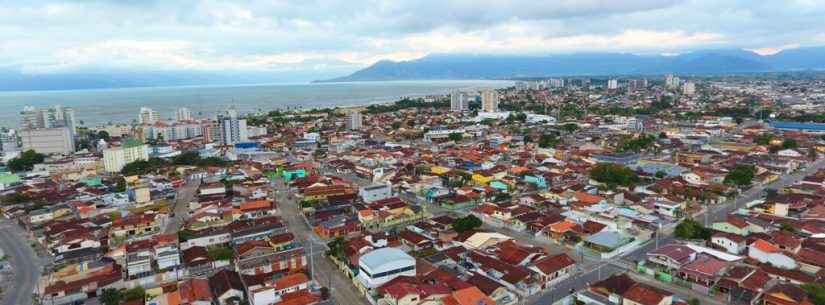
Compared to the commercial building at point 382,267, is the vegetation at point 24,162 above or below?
above

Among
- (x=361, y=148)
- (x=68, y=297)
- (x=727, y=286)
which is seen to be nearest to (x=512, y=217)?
(x=727, y=286)

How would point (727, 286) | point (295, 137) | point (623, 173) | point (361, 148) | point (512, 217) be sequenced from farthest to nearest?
point (295, 137) < point (361, 148) < point (623, 173) < point (512, 217) < point (727, 286)

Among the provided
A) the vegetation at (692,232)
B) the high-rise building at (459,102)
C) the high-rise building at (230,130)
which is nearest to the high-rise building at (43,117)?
the high-rise building at (230,130)

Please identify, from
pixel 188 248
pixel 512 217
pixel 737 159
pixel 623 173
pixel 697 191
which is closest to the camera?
pixel 188 248

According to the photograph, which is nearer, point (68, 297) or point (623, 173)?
point (68, 297)

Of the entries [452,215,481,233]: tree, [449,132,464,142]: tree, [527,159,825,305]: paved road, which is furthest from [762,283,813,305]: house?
[449,132,464,142]: tree

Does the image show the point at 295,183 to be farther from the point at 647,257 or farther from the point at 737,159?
the point at 737,159

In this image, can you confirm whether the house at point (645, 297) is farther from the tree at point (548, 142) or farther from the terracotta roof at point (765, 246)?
the tree at point (548, 142)

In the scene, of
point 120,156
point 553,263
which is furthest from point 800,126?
point 120,156
